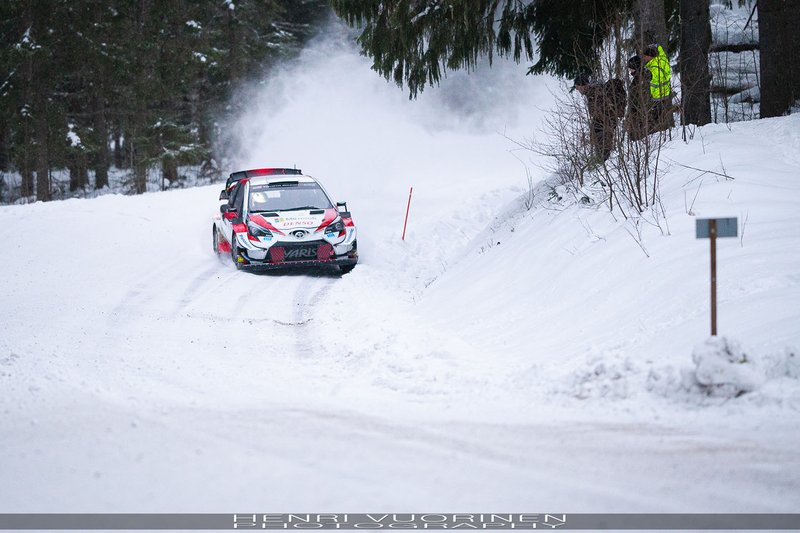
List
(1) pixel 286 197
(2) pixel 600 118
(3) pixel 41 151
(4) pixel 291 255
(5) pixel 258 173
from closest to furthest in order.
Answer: (2) pixel 600 118, (4) pixel 291 255, (1) pixel 286 197, (5) pixel 258 173, (3) pixel 41 151

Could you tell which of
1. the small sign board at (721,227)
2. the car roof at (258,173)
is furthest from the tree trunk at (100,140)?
the small sign board at (721,227)

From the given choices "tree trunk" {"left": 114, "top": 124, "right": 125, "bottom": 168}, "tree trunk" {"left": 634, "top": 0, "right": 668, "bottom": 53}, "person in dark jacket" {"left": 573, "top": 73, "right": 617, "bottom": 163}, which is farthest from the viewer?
"tree trunk" {"left": 114, "top": 124, "right": 125, "bottom": 168}

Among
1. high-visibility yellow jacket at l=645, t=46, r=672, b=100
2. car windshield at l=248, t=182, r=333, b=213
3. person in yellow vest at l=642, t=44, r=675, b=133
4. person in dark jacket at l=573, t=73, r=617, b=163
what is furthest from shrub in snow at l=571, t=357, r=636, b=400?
car windshield at l=248, t=182, r=333, b=213

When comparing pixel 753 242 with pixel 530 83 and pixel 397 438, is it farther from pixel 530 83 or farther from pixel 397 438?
pixel 530 83

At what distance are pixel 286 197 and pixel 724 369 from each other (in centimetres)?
1002

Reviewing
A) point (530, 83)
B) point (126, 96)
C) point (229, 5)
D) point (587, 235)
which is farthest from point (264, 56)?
point (587, 235)

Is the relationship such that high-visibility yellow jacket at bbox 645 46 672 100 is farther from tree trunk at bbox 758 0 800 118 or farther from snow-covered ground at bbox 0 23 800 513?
tree trunk at bbox 758 0 800 118

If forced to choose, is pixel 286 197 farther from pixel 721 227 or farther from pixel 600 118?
pixel 721 227

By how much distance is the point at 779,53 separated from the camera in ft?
40.5

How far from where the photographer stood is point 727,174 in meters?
9.62

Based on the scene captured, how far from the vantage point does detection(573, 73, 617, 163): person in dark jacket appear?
31.4 feet

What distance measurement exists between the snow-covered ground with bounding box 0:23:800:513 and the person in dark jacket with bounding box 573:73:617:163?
31.1 inches

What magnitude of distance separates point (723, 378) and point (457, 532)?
239 cm

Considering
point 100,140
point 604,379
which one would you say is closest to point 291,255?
point 604,379
